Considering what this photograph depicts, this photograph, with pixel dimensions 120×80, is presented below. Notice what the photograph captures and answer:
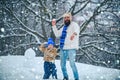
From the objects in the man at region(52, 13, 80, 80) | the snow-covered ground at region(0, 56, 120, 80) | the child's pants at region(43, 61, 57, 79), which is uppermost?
the man at region(52, 13, 80, 80)

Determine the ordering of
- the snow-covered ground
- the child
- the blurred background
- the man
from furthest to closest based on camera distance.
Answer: the blurred background < the snow-covered ground < the child < the man

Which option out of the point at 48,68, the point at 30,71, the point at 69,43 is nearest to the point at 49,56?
the point at 48,68

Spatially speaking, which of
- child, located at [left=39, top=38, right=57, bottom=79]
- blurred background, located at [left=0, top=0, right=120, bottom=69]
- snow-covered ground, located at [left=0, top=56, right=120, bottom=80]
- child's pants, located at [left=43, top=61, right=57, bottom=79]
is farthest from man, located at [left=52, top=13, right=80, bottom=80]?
blurred background, located at [left=0, top=0, right=120, bottom=69]

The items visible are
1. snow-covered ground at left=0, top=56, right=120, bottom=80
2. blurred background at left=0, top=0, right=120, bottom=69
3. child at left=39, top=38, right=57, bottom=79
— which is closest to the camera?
child at left=39, top=38, right=57, bottom=79

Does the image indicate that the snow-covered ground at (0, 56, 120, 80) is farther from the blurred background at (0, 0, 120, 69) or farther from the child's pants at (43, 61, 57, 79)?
the blurred background at (0, 0, 120, 69)

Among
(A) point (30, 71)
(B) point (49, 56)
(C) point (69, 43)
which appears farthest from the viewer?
(A) point (30, 71)

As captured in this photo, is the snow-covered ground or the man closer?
the man

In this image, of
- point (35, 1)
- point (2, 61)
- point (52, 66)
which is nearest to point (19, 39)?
point (35, 1)

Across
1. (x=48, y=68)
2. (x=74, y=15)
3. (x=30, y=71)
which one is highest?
(x=74, y=15)

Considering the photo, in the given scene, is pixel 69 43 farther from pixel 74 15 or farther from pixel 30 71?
pixel 74 15

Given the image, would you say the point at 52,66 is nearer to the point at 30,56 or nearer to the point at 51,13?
the point at 30,56

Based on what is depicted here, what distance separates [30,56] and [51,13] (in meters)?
3.99

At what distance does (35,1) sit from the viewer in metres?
14.8

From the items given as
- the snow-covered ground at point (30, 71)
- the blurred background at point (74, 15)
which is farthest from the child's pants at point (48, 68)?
the blurred background at point (74, 15)
